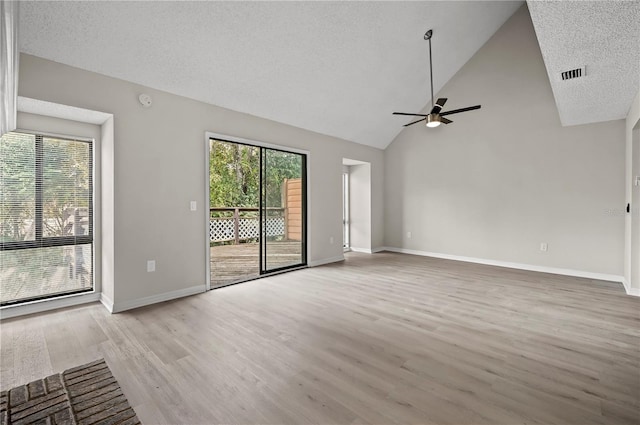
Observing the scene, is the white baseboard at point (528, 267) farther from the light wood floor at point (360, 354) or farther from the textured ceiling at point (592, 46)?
the textured ceiling at point (592, 46)

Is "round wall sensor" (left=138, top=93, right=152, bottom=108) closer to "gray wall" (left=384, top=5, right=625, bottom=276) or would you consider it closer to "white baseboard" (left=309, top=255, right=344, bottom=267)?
"white baseboard" (left=309, top=255, right=344, bottom=267)

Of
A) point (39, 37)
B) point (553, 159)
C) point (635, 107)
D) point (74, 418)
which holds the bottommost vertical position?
point (74, 418)

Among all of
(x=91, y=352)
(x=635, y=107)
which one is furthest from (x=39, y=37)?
→ (x=635, y=107)

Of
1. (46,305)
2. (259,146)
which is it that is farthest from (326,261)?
(46,305)

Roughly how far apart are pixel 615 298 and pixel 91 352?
18.3 feet

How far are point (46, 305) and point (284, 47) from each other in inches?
157

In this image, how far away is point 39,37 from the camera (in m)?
2.59

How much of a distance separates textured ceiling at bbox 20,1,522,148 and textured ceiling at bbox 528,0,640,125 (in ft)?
6.57

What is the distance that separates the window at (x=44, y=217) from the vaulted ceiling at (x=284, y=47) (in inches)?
42.3

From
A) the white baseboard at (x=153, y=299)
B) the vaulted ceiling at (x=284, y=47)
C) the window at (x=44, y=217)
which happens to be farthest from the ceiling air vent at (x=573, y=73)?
the window at (x=44, y=217)

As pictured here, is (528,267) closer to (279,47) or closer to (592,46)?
(592,46)

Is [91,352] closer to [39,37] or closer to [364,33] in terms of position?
[39,37]

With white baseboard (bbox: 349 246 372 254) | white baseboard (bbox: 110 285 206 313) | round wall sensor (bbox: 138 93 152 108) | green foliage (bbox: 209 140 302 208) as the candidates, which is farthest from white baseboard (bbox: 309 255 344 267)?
round wall sensor (bbox: 138 93 152 108)

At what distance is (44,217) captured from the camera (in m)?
3.27
